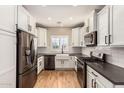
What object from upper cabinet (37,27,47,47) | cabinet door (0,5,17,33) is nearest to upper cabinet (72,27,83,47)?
upper cabinet (37,27,47,47)

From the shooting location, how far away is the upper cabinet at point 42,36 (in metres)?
7.19

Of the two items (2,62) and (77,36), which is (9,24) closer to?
(2,62)

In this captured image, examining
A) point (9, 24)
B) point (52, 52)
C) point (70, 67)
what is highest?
point (9, 24)

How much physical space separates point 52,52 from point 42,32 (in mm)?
1329

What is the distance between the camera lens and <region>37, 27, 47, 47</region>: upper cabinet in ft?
23.6

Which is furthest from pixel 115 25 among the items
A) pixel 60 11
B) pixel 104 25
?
pixel 60 11

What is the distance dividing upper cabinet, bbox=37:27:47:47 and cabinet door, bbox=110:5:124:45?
515cm

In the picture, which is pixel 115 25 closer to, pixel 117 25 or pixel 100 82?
pixel 117 25

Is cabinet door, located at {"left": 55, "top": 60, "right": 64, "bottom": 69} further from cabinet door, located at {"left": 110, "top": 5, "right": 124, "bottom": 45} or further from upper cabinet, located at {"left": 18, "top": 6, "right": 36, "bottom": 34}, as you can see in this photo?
cabinet door, located at {"left": 110, "top": 5, "right": 124, "bottom": 45}

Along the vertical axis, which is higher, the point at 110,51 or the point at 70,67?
the point at 110,51

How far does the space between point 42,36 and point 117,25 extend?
18.1ft

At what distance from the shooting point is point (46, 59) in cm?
727

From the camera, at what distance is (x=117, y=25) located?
2211 mm
